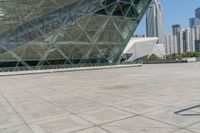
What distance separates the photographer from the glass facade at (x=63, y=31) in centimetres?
3512

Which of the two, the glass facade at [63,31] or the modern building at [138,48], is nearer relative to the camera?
the glass facade at [63,31]

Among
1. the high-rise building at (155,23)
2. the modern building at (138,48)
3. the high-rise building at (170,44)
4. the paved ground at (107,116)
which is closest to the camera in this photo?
the paved ground at (107,116)

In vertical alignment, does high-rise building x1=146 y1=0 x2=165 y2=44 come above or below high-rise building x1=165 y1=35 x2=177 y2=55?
above

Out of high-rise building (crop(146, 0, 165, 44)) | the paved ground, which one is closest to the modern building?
the paved ground

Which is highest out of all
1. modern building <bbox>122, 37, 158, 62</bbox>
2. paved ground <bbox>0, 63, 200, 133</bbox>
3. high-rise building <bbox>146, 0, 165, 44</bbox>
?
high-rise building <bbox>146, 0, 165, 44</bbox>

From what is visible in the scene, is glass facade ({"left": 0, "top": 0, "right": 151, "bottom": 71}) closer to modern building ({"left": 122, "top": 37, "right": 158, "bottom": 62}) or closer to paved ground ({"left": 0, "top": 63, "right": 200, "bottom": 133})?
modern building ({"left": 122, "top": 37, "right": 158, "bottom": 62})

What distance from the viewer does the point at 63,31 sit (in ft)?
121

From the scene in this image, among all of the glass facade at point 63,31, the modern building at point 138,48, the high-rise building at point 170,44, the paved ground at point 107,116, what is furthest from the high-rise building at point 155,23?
the paved ground at point 107,116

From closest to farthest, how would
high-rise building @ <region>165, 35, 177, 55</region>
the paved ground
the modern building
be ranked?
1. the paved ground
2. the modern building
3. high-rise building @ <region>165, 35, 177, 55</region>

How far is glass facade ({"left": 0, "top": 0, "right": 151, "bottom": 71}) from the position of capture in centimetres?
3512

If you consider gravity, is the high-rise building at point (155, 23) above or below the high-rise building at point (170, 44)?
above

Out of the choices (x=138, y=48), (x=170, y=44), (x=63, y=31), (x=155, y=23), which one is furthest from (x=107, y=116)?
(x=155, y=23)

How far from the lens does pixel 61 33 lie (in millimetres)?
36781

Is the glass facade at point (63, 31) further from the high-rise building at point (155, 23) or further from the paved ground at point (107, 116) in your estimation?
the high-rise building at point (155, 23)
